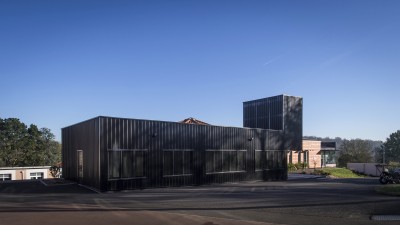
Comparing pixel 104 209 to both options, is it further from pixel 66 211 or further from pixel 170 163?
pixel 170 163

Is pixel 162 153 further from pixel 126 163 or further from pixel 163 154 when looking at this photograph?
pixel 126 163

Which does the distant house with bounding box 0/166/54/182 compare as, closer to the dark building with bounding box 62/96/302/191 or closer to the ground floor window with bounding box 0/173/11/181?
the ground floor window with bounding box 0/173/11/181

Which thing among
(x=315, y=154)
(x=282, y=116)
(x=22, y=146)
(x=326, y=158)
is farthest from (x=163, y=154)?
(x=22, y=146)

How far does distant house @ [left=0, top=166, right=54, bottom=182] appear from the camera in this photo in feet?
143

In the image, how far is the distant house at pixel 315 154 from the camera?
5216 centimetres

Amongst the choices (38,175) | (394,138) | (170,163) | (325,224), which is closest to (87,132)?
(170,163)

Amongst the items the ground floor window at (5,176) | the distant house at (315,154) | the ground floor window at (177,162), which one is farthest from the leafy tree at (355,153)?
the ground floor window at (5,176)

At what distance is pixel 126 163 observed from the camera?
20.5 m

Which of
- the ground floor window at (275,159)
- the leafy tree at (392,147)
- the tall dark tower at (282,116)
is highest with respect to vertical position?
the tall dark tower at (282,116)

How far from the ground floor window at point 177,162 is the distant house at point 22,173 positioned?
29549 mm

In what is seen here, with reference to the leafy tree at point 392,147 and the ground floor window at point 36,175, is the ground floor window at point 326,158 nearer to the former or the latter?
the leafy tree at point 392,147

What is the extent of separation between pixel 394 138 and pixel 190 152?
8345 centimetres

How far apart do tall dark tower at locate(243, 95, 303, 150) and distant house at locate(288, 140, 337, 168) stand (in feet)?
53.6

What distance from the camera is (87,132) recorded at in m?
21.9
